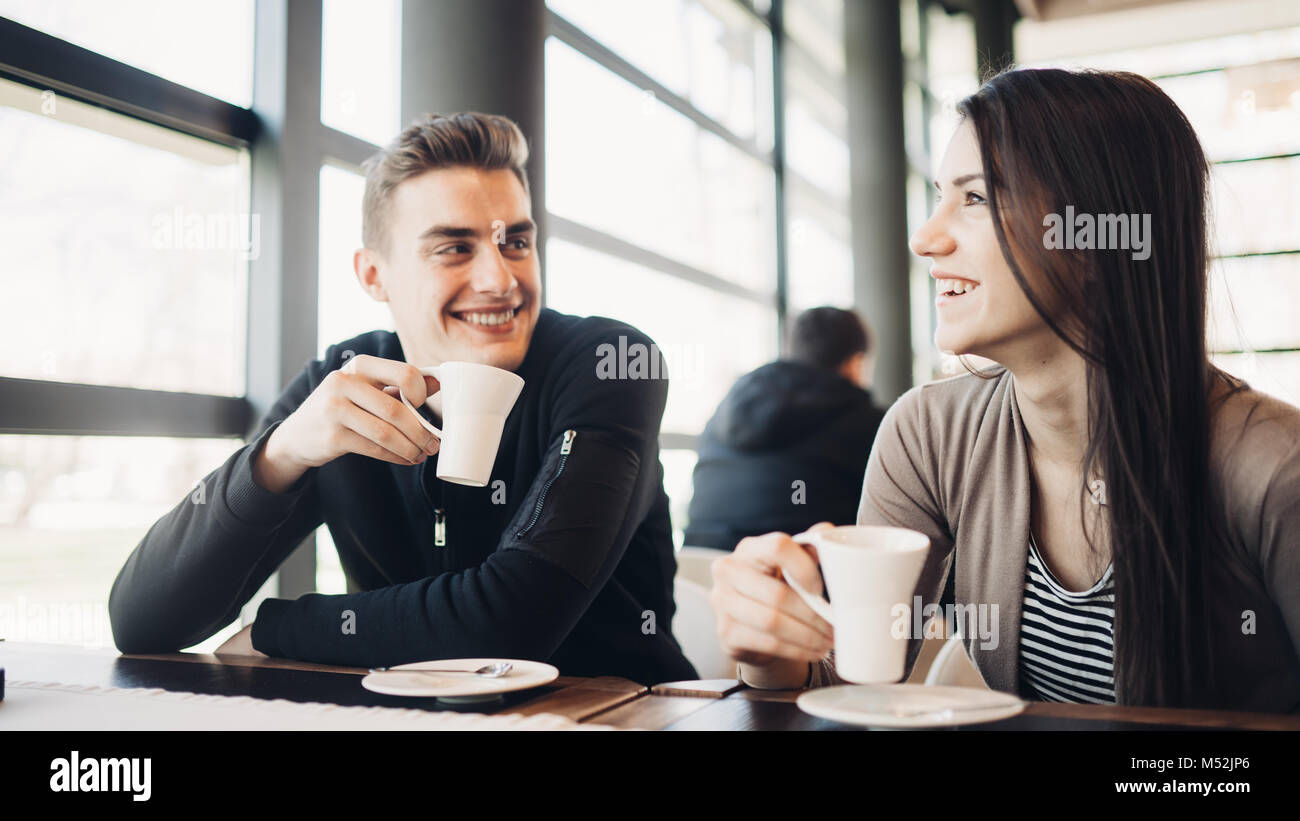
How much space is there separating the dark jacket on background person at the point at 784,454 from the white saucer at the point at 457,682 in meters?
1.97

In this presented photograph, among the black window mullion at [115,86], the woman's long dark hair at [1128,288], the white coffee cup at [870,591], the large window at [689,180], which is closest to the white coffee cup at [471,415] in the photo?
the white coffee cup at [870,591]

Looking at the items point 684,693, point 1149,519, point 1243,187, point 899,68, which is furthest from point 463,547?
point 1243,187

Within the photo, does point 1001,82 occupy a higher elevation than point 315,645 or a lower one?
higher

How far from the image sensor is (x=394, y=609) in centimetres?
132

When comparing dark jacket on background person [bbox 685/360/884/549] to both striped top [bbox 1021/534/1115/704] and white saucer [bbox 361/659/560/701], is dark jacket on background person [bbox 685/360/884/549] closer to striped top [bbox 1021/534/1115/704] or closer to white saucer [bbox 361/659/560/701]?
striped top [bbox 1021/534/1115/704]

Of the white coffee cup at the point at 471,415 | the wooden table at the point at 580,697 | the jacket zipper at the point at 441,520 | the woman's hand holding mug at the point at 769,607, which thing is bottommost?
the wooden table at the point at 580,697

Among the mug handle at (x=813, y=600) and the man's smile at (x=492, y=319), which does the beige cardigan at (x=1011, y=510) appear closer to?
the mug handle at (x=813, y=600)

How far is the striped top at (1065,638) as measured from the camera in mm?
1265

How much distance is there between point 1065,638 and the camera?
4.25ft

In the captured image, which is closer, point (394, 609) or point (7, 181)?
point (394, 609)

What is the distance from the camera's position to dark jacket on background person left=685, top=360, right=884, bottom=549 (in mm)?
3016

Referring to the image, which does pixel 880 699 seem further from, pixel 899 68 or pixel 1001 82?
pixel 899 68

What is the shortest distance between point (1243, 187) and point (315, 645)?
27.2 ft

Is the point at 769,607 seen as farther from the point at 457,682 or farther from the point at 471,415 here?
the point at 471,415
